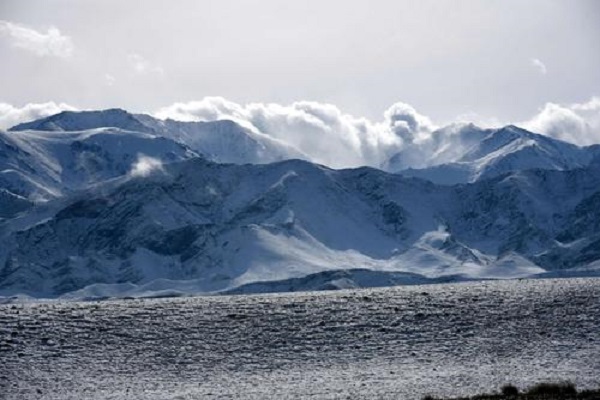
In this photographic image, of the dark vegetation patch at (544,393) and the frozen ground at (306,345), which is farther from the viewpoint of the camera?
the frozen ground at (306,345)

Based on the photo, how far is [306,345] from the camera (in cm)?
7331

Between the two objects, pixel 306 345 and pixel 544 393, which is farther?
pixel 306 345

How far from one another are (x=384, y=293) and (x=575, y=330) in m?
16.1

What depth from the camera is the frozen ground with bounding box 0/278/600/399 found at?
6272 centimetres

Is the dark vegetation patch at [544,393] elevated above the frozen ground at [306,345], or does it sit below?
below

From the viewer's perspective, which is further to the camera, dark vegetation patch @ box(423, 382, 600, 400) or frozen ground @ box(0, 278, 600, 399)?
frozen ground @ box(0, 278, 600, 399)

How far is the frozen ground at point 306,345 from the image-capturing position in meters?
62.7

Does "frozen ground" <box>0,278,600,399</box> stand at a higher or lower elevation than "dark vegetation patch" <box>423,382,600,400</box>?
higher

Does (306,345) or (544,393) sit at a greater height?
(306,345)

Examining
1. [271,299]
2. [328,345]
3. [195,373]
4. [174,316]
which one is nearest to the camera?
[195,373]

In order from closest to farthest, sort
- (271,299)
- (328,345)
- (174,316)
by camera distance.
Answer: (328,345) < (174,316) < (271,299)

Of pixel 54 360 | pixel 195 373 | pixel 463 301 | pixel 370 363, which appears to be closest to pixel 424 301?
pixel 463 301

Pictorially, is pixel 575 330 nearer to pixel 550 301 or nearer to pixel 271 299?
pixel 550 301

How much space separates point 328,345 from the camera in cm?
7319
